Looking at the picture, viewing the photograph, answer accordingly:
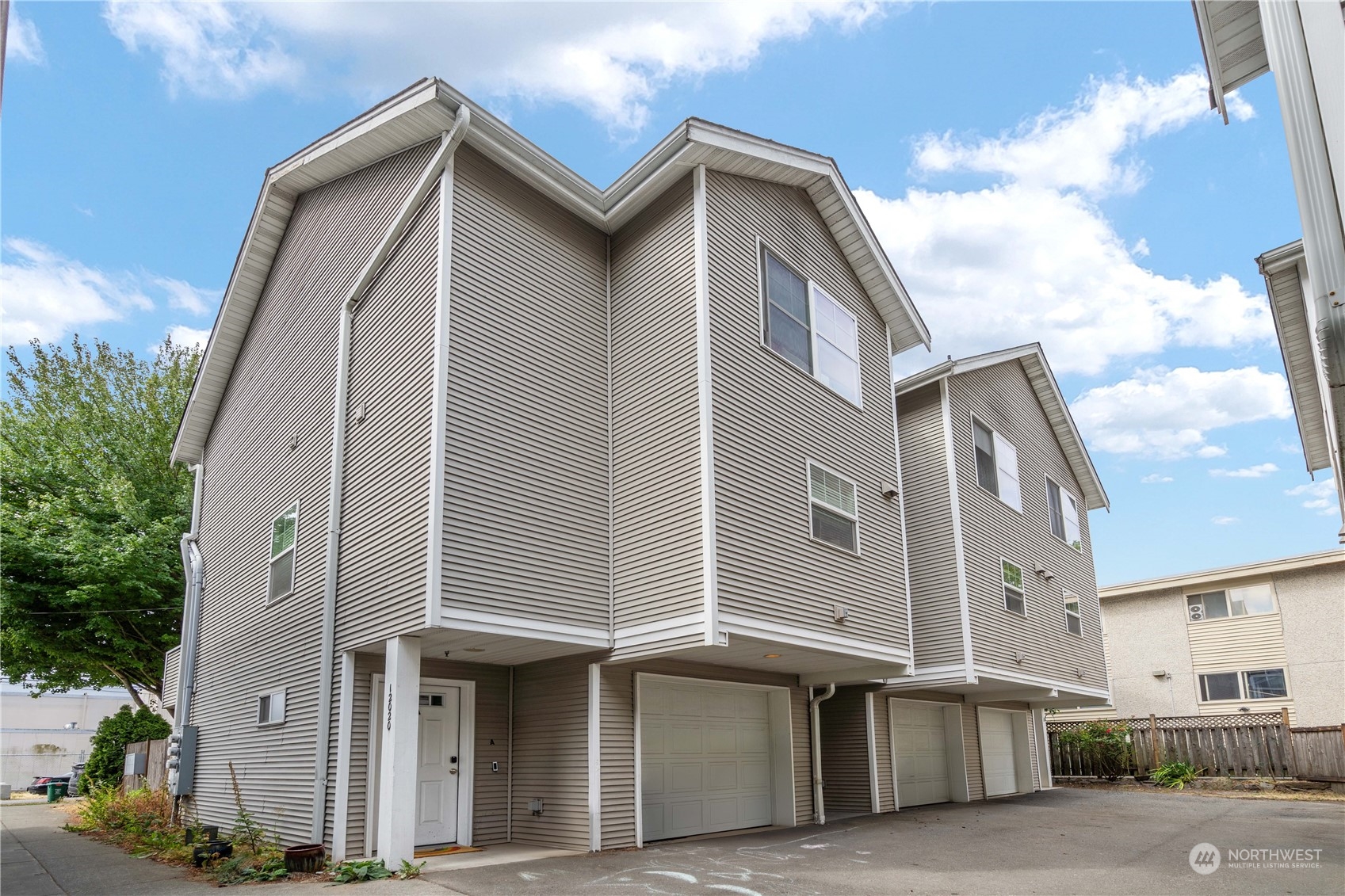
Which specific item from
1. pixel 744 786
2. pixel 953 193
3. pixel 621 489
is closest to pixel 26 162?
pixel 621 489

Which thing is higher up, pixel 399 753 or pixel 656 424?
pixel 656 424

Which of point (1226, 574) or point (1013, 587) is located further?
point (1226, 574)

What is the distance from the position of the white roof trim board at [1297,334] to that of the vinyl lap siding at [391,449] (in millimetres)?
9973

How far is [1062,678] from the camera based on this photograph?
18469mm

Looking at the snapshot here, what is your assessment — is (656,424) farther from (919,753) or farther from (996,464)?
(919,753)

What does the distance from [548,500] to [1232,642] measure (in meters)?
24.8

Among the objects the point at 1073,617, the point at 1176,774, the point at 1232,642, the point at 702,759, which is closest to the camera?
the point at 702,759

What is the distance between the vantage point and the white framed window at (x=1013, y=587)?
16.8 metres

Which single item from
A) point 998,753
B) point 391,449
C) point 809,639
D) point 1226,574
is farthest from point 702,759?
point 1226,574

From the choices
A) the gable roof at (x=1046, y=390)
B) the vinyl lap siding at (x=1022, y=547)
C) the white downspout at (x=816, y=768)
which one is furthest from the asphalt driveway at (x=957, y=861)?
the gable roof at (x=1046, y=390)

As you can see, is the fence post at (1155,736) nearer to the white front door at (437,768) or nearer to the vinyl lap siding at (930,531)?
the vinyl lap siding at (930,531)

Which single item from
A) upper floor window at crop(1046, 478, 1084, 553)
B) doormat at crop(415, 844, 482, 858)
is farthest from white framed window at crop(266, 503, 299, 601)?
upper floor window at crop(1046, 478, 1084, 553)

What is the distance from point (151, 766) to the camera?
17156mm

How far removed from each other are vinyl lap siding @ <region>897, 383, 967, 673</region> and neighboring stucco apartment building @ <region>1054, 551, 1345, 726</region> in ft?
48.0
